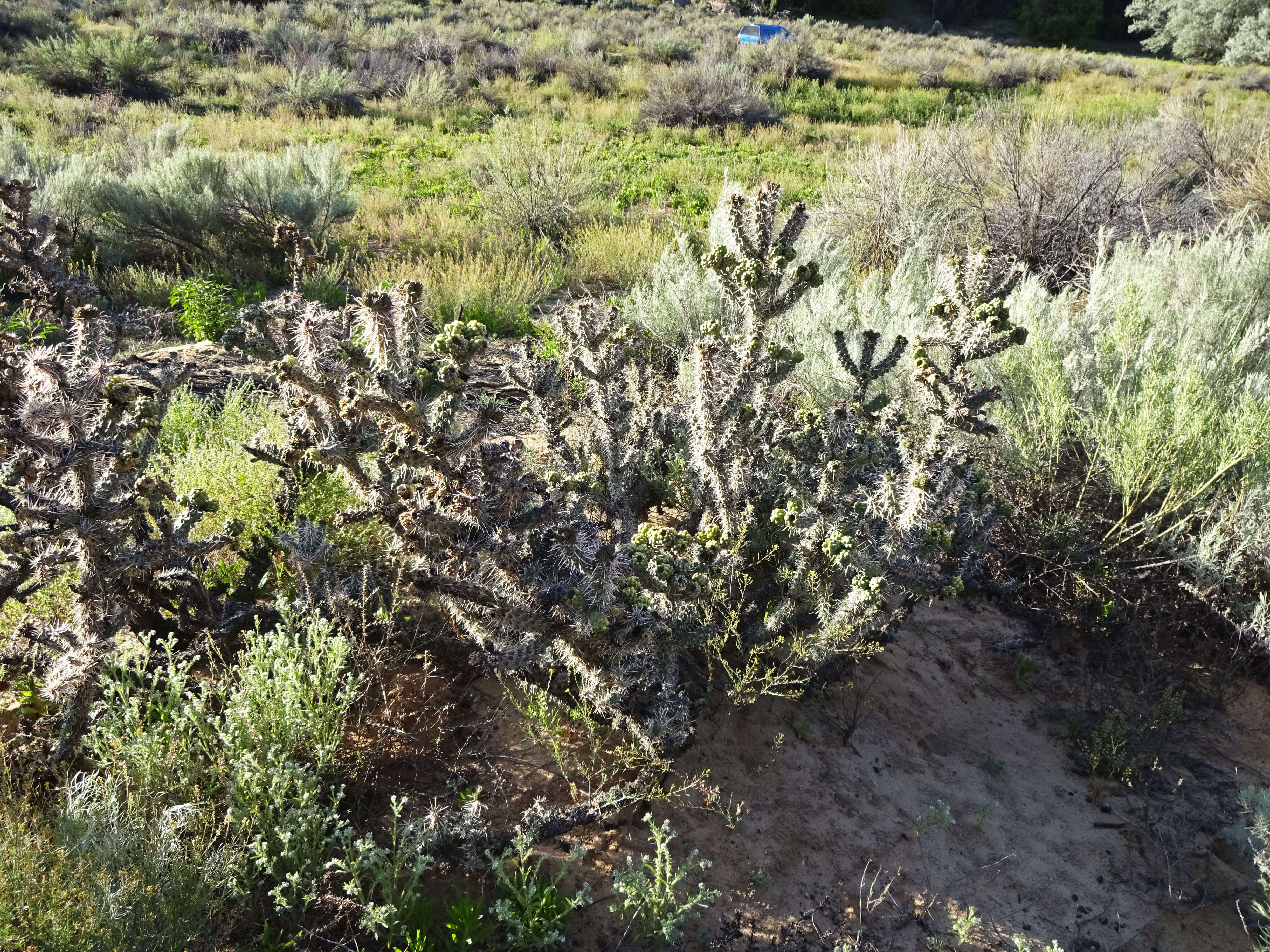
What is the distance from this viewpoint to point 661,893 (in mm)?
2184

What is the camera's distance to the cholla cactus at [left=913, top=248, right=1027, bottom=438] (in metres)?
2.59

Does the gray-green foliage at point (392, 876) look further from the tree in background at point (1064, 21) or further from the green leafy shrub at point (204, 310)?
the tree in background at point (1064, 21)

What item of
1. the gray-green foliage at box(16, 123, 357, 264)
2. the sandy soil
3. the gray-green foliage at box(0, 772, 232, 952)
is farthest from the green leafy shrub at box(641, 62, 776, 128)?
the gray-green foliage at box(0, 772, 232, 952)

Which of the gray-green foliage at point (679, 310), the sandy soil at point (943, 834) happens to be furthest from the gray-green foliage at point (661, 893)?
the gray-green foliage at point (679, 310)

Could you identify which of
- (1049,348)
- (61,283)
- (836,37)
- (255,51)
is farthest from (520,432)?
(836,37)

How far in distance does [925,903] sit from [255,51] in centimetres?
2003

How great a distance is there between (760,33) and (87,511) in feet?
87.0

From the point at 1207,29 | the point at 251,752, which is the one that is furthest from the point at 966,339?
the point at 1207,29

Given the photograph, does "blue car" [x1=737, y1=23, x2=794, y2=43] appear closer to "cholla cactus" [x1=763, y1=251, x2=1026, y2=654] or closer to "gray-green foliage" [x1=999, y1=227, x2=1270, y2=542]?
"gray-green foliage" [x1=999, y1=227, x2=1270, y2=542]

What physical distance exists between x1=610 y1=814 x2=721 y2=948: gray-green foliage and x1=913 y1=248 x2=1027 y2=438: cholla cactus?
5.56ft

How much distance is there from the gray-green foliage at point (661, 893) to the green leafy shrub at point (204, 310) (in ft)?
15.9

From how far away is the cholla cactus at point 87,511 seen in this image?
197cm

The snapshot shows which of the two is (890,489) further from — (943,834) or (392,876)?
(392,876)

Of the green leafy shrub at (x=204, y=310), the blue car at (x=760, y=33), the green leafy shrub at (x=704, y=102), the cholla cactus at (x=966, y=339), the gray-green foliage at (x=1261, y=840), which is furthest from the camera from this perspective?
the blue car at (x=760, y=33)
